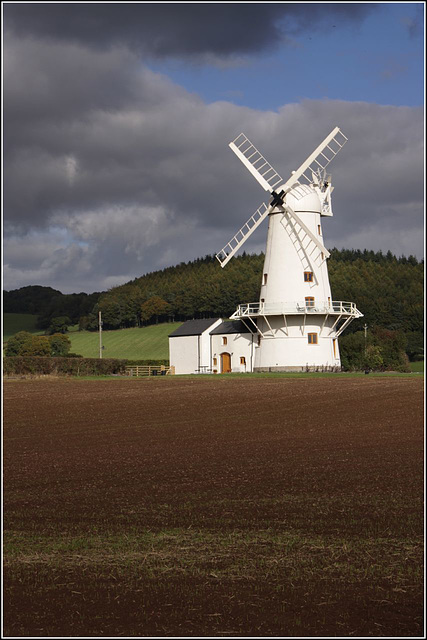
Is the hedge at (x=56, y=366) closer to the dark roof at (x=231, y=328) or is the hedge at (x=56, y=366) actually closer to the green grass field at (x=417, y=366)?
the dark roof at (x=231, y=328)

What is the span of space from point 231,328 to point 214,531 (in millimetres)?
51797

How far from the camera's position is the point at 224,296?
122 meters

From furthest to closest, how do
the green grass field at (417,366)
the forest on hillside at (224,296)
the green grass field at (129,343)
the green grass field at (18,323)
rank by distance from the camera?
the green grass field at (18,323)
the green grass field at (129,343)
the forest on hillside at (224,296)
the green grass field at (417,366)

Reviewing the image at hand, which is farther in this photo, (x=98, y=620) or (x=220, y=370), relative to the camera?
(x=220, y=370)

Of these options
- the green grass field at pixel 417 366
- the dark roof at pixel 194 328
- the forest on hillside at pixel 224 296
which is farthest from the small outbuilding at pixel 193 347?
the forest on hillside at pixel 224 296

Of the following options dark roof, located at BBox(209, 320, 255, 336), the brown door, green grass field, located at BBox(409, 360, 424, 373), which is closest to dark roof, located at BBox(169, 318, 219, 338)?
dark roof, located at BBox(209, 320, 255, 336)

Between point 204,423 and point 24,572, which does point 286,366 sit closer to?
point 204,423

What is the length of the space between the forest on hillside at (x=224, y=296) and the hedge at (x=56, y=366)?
149 feet

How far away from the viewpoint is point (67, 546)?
1043cm

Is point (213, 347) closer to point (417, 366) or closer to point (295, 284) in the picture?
point (295, 284)

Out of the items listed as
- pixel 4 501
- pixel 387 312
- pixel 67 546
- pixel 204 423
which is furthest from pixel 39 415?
pixel 387 312

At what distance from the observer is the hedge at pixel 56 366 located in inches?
2216

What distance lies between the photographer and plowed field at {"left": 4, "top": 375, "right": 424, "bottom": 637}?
791 centimetres

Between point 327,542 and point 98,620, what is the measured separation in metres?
3.83
